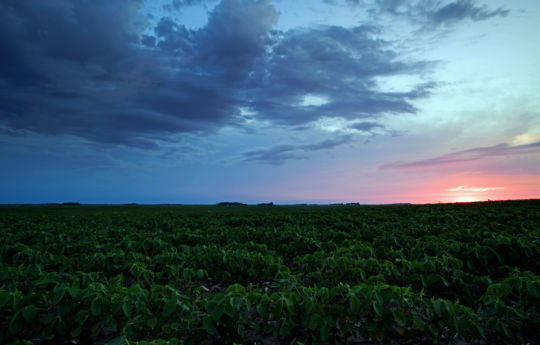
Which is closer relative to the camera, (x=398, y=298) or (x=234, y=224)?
(x=398, y=298)

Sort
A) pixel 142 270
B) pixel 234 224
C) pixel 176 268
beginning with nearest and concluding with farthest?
pixel 142 270 < pixel 176 268 < pixel 234 224

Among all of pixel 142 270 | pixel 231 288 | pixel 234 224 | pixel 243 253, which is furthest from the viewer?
pixel 234 224

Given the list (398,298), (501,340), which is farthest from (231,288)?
(501,340)

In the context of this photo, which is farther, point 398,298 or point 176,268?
point 176,268

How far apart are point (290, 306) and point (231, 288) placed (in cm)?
103

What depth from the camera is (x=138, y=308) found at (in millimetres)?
4109

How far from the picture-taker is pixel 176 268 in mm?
6688

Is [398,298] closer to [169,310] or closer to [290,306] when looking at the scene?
[290,306]

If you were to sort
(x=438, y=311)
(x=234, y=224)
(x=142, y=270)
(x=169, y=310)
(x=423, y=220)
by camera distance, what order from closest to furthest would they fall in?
1. (x=438, y=311)
2. (x=169, y=310)
3. (x=142, y=270)
4. (x=423, y=220)
5. (x=234, y=224)

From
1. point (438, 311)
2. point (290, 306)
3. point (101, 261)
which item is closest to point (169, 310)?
point (290, 306)

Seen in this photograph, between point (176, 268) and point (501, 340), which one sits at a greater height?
point (176, 268)

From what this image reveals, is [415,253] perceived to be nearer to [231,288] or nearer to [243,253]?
[243,253]

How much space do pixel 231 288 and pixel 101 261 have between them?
5235 mm

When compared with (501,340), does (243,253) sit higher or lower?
higher
